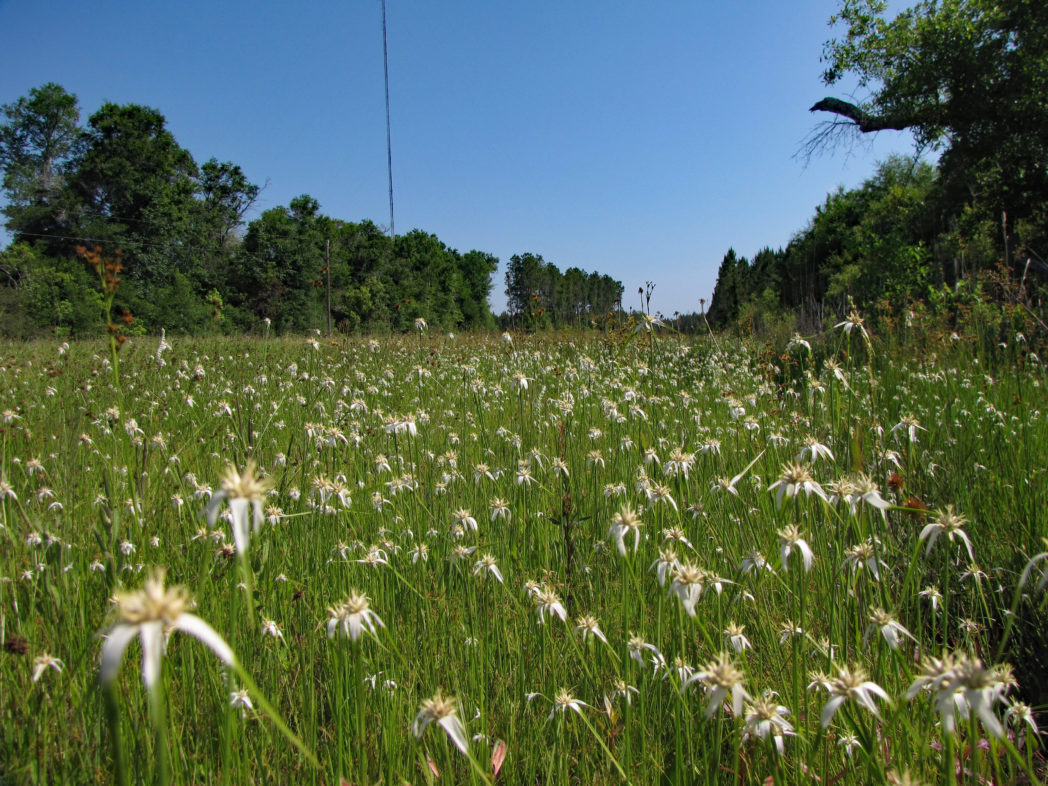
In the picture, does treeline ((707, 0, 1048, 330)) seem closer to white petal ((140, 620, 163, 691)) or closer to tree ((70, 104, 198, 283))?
white petal ((140, 620, 163, 691))

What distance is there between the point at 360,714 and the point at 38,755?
676mm

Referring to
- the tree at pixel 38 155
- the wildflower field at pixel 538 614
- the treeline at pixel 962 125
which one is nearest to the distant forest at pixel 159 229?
the tree at pixel 38 155

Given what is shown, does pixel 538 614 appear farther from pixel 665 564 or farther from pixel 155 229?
pixel 155 229

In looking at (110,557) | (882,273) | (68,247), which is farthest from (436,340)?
(68,247)

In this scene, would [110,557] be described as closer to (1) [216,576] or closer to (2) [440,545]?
(1) [216,576]

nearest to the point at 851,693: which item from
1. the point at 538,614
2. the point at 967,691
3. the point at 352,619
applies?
the point at 967,691

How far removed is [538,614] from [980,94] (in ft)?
52.6

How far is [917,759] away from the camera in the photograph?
1.42 m

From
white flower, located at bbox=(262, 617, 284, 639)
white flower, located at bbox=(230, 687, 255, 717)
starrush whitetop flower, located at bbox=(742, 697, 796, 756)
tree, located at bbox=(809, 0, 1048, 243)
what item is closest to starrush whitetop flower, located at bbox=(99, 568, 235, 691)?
white flower, located at bbox=(230, 687, 255, 717)

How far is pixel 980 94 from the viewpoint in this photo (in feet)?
39.7

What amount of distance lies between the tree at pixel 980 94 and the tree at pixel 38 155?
131 feet

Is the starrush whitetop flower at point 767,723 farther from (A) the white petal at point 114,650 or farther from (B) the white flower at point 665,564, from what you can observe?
(A) the white petal at point 114,650

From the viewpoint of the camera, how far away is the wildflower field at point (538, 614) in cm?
110

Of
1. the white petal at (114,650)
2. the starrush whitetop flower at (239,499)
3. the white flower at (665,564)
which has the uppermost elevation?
the starrush whitetop flower at (239,499)
